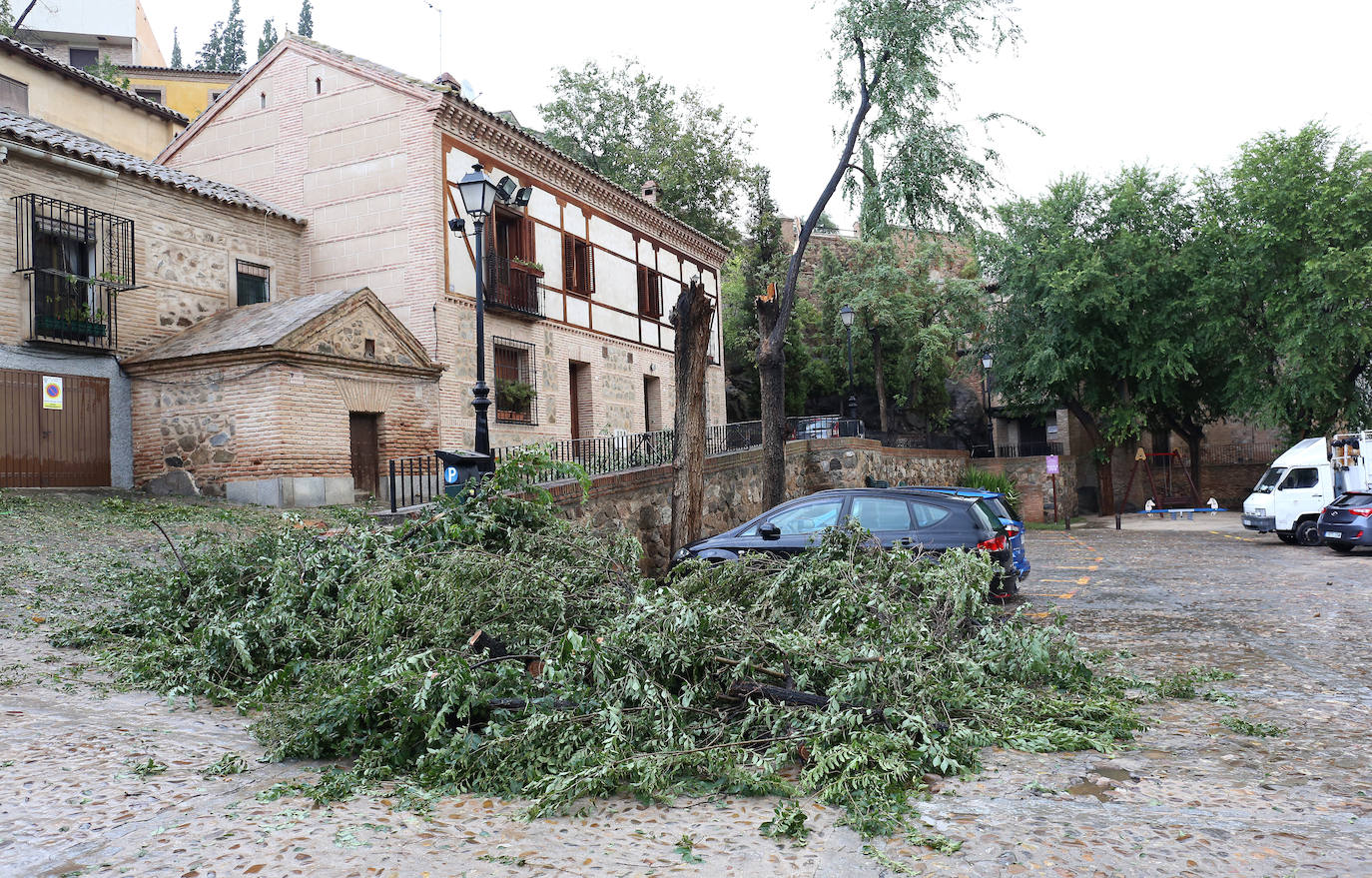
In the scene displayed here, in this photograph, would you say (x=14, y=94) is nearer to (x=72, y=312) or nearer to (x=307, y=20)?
(x=72, y=312)

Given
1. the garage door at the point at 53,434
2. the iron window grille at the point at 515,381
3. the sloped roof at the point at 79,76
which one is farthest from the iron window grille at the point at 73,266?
the sloped roof at the point at 79,76

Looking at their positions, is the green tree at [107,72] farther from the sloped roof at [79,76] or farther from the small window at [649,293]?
the small window at [649,293]

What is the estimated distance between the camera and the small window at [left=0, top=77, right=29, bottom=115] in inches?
797

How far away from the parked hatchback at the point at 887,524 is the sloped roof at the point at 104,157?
39.9ft

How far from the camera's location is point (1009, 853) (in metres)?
3.38

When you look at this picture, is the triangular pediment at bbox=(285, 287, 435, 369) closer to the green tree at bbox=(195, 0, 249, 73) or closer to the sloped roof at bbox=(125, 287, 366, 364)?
the sloped roof at bbox=(125, 287, 366, 364)

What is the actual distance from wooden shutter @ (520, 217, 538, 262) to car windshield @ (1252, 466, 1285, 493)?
17564mm

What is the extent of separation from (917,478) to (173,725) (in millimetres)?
23510

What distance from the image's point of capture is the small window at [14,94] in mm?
20234

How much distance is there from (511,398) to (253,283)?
5594mm

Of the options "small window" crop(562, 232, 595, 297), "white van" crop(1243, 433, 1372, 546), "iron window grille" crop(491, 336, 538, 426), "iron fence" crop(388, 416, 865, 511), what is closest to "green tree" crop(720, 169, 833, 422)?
"iron fence" crop(388, 416, 865, 511)

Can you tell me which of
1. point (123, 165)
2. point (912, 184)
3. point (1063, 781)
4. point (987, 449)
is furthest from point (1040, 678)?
point (987, 449)

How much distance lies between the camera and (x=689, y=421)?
11.5 meters

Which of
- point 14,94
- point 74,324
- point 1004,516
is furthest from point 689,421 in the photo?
point 14,94
